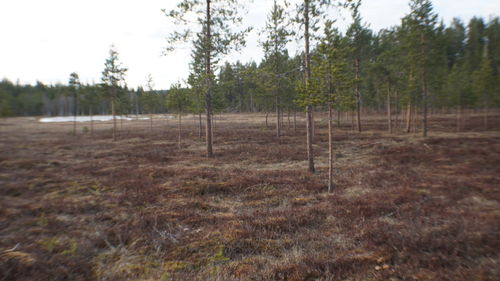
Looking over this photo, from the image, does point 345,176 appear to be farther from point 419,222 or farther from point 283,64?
point 283,64

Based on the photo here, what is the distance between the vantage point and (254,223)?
6902 millimetres

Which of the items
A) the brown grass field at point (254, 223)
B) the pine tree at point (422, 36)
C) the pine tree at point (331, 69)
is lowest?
the brown grass field at point (254, 223)

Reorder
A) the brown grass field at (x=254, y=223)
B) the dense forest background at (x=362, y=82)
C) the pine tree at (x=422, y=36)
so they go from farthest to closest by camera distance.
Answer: the pine tree at (x=422, y=36)
the dense forest background at (x=362, y=82)
the brown grass field at (x=254, y=223)

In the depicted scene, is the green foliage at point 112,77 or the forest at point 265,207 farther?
the green foliage at point 112,77

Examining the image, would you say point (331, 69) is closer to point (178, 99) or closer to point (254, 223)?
point (254, 223)

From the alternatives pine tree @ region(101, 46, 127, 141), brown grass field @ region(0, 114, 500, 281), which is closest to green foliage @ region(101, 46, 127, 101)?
pine tree @ region(101, 46, 127, 141)

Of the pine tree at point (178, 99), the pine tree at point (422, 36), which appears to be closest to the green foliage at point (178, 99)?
the pine tree at point (178, 99)

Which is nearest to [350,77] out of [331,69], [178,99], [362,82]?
[331,69]

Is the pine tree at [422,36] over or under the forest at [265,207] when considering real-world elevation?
over

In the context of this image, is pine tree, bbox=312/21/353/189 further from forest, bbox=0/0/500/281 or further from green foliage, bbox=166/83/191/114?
green foliage, bbox=166/83/191/114

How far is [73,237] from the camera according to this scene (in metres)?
6.36

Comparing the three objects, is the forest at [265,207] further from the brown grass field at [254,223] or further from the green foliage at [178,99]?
the green foliage at [178,99]

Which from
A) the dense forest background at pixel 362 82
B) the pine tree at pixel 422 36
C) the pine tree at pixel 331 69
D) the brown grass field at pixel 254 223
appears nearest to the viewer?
the brown grass field at pixel 254 223

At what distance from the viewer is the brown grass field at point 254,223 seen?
4.70 metres
